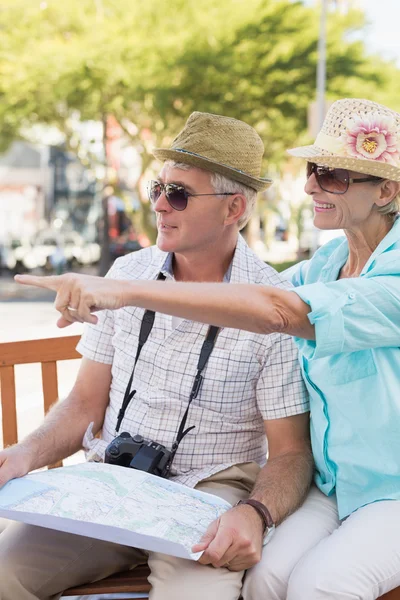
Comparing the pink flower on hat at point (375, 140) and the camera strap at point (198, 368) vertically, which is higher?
the pink flower on hat at point (375, 140)

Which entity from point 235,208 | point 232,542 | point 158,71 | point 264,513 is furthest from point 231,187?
point 158,71

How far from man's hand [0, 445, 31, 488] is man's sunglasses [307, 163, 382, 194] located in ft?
4.21

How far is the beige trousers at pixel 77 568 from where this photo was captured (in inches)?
96.1

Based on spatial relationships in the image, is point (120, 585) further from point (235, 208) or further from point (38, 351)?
A: point (235, 208)

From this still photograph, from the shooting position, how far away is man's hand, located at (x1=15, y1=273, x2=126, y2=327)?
208 centimetres

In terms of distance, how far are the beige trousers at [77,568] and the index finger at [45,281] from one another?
87cm

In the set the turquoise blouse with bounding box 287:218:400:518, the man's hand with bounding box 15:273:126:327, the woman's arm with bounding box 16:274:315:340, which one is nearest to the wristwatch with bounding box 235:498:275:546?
the turquoise blouse with bounding box 287:218:400:518

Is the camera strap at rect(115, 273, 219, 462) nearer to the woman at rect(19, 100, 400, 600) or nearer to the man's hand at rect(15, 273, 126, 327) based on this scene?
the woman at rect(19, 100, 400, 600)

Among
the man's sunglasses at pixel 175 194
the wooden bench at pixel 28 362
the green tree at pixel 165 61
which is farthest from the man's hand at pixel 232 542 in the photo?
the green tree at pixel 165 61

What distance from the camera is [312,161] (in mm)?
2980

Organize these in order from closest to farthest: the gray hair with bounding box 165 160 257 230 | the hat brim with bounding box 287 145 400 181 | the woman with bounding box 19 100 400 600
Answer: the woman with bounding box 19 100 400 600, the hat brim with bounding box 287 145 400 181, the gray hair with bounding box 165 160 257 230

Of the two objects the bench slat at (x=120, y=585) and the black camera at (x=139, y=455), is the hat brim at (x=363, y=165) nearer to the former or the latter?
the black camera at (x=139, y=455)

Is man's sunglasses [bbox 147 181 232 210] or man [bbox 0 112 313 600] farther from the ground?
man's sunglasses [bbox 147 181 232 210]

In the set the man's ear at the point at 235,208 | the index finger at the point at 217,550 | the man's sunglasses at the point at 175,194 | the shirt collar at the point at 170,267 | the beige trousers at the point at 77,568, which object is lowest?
the beige trousers at the point at 77,568
